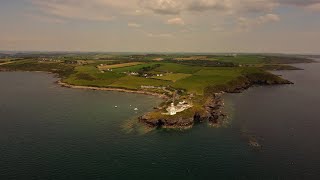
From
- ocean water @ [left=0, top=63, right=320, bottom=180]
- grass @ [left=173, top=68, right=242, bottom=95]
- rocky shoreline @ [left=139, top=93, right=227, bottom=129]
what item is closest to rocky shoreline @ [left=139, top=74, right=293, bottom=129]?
rocky shoreline @ [left=139, top=93, right=227, bottom=129]

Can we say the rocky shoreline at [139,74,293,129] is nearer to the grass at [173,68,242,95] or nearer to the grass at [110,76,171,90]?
the grass at [173,68,242,95]

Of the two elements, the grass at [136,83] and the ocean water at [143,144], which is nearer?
the ocean water at [143,144]

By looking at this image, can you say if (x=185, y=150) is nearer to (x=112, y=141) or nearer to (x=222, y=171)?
(x=222, y=171)

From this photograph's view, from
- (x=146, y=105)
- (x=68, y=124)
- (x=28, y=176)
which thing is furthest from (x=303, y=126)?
(x=28, y=176)

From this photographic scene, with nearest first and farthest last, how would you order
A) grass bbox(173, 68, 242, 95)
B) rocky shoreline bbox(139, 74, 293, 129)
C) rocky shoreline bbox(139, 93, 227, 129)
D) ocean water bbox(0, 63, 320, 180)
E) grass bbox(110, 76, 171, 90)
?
ocean water bbox(0, 63, 320, 180), rocky shoreline bbox(139, 93, 227, 129), rocky shoreline bbox(139, 74, 293, 129), grass bbox(173, 68, 242, 95), grass bbox(110, 76, 171, 90)

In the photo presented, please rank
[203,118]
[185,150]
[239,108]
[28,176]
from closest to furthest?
[28,176], [185,150], [203,118], [239,108]

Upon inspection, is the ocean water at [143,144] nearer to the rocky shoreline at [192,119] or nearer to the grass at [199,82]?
the rocky shoreline at [192,119]

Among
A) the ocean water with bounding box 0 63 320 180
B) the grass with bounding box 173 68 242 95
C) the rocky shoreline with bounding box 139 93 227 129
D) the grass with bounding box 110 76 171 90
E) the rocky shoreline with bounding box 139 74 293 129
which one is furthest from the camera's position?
the grass with bounding box 110 76 171 90

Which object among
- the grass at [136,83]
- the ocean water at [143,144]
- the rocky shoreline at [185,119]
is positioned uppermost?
the grass at [136,83]

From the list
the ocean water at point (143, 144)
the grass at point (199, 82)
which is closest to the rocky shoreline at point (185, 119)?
the ocean water at point (143, 144)
